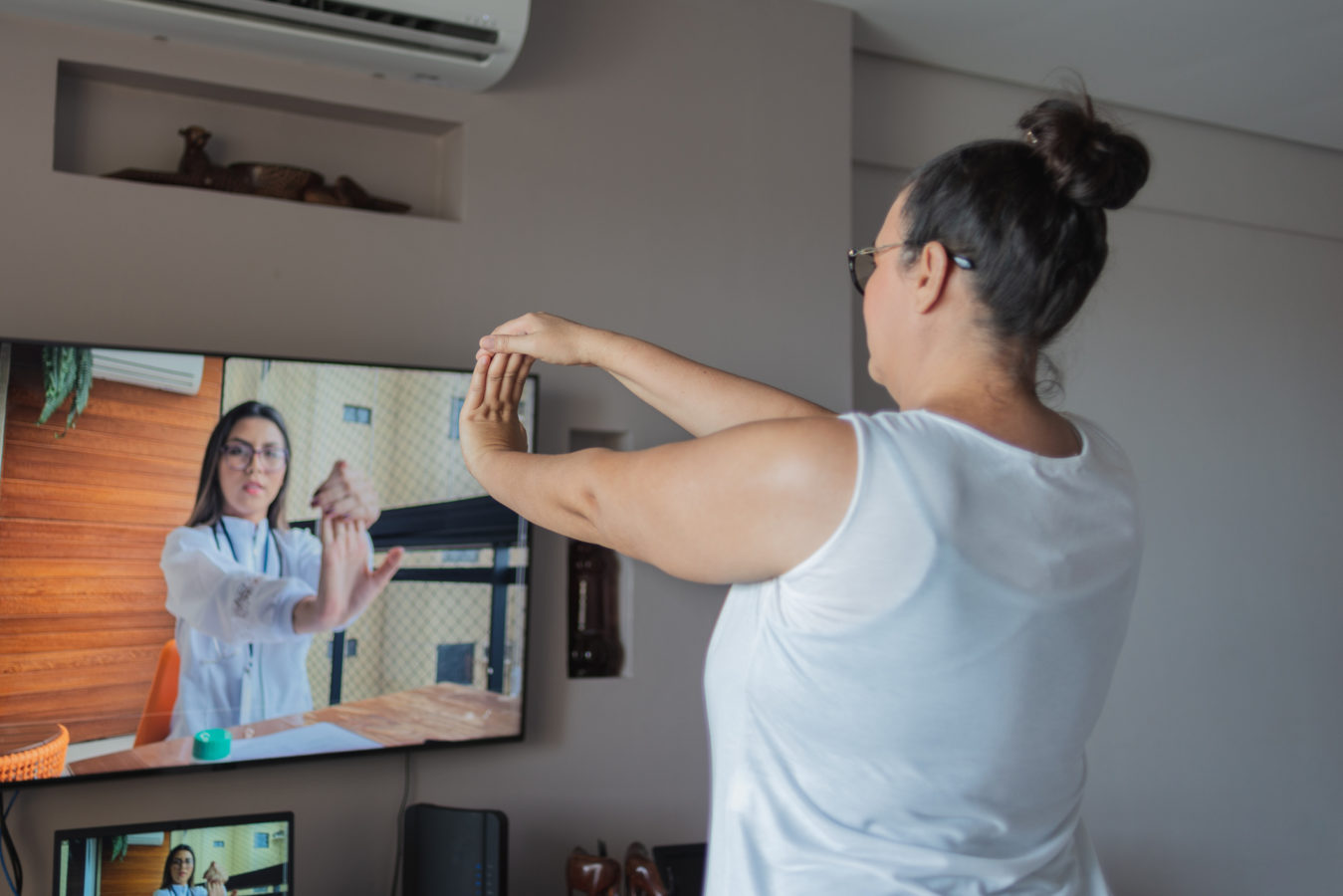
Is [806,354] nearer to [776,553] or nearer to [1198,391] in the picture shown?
[1198,391]

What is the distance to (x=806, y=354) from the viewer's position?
113 inches

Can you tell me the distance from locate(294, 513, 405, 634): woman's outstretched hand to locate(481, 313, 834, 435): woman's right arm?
128cm

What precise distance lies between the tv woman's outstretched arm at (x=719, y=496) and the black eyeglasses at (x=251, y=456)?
139 cm

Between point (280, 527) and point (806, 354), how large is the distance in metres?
1.41

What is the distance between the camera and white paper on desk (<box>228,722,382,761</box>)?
2092 millimetres

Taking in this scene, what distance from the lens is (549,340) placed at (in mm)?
1042

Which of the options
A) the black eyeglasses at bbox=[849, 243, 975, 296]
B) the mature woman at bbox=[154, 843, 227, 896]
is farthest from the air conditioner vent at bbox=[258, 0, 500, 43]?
the mature woman at bbox=[154, 843, 227, 896]

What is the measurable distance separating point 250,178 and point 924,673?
6.75 ft

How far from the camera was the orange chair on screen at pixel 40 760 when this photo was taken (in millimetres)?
1887

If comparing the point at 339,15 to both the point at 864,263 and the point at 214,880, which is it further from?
the point at 214,880

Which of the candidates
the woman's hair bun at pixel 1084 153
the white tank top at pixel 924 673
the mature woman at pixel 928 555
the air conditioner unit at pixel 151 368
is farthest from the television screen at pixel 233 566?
the woman's hair bun at pixel 1084 153

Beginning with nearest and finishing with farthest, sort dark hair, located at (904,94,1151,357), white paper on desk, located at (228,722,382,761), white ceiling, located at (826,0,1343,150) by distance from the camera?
dark hair, located at (904,94,1151,357), white paper on desk, located at (228,722,382,761), white ceiling, located at (826,0,1343,150)

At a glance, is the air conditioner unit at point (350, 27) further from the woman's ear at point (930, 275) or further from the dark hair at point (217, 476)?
A: the woman's ear at point (930, 275)

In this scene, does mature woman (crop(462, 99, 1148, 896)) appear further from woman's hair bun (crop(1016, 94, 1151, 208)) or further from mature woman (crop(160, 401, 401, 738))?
mature woman (crop(160, 401, 401, 738))
